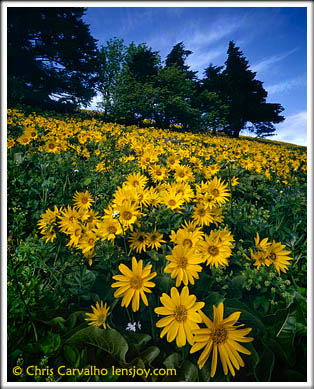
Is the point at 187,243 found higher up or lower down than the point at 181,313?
higher up

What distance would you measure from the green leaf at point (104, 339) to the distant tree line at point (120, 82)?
A: 34.1ft

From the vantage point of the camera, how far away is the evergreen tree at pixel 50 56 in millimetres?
10500

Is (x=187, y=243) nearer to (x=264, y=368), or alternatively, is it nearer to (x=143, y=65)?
(x=264, y=368)

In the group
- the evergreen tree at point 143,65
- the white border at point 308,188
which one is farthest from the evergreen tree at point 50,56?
the white border at point 308,188

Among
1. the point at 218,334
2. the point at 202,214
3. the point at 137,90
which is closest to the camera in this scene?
the point at 218,334

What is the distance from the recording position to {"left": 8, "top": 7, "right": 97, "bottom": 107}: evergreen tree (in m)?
10.5

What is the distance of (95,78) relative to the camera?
1595 centimetres

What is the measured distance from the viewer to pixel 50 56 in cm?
1235

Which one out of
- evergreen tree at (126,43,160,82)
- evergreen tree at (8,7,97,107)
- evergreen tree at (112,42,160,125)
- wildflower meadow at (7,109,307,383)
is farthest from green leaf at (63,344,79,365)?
evergreen tree at (126,43,160,82)

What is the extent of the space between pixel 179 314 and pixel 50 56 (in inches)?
627

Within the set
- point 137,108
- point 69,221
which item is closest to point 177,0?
point 69,221

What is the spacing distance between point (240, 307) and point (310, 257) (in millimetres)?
940

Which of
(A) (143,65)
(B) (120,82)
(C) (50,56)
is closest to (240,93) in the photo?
(A) (143,65)

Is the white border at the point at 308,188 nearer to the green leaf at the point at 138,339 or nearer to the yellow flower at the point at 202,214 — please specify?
the green leaf at the point at 138,339
